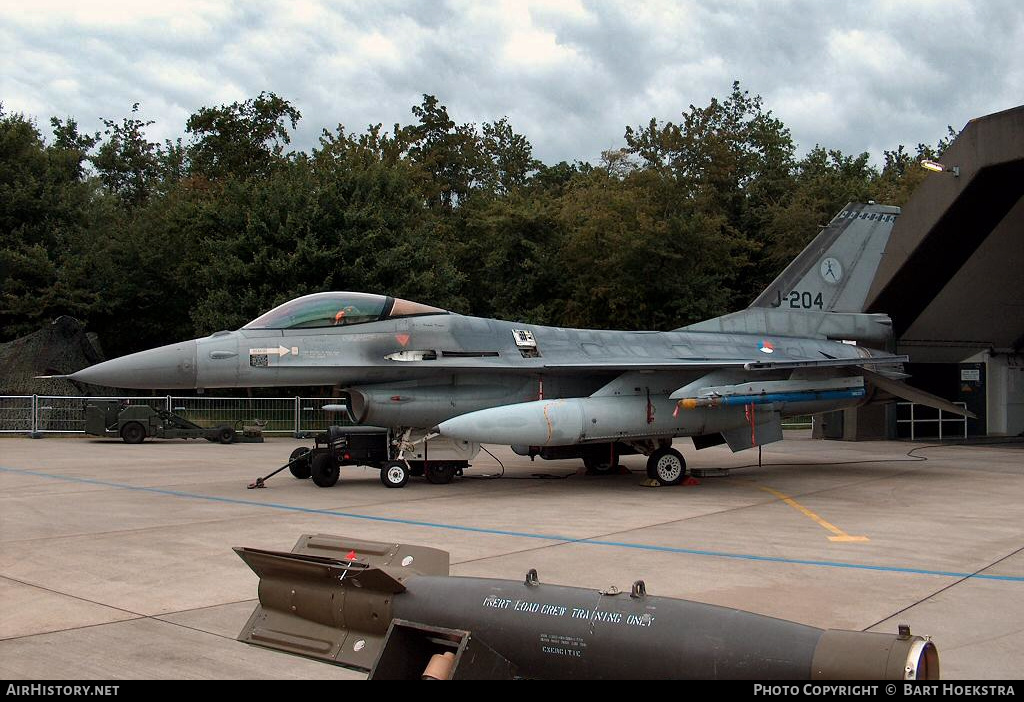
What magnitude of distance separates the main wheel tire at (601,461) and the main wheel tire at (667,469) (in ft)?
5.69

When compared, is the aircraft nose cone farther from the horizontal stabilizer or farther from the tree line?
the tree line

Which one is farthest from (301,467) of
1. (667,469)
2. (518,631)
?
(518,631)

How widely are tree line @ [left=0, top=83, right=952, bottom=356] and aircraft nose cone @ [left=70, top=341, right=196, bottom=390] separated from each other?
17.9 meters

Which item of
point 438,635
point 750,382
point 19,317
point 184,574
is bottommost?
point 184,574

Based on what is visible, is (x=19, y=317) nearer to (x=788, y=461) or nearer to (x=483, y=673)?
(x=788, y=461)

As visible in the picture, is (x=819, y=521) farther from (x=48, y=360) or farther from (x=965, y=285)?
(x=48, y=360)

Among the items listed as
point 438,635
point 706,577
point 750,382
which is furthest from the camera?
point 750,382

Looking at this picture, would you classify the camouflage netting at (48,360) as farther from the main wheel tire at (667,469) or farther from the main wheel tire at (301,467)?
the main wheel tire at (667,469)

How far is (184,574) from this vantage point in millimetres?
6871

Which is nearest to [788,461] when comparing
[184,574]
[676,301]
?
[184,574]

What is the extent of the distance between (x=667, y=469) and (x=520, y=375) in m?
2.68

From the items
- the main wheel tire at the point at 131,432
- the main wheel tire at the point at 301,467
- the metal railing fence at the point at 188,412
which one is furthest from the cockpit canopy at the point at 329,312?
the main wheel tire at the point at 131,432

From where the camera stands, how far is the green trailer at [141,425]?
21.6 metres

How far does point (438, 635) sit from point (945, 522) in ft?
26.5
